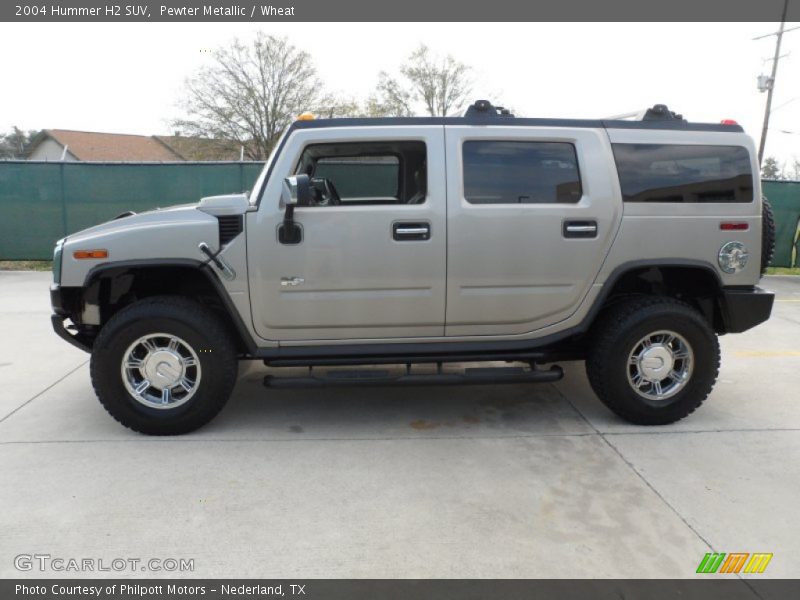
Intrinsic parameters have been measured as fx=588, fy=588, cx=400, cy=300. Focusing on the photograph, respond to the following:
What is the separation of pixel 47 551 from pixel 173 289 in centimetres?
189

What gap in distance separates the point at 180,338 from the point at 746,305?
150 inches

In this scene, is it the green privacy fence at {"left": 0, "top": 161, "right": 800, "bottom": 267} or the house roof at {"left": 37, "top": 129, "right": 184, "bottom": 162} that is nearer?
the green privacy fence at {"left": 0, "top": 161, "right": 800, "bottom": 267}

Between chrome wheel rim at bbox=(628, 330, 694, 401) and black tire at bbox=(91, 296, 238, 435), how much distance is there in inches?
108

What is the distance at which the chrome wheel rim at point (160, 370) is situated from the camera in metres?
3.84

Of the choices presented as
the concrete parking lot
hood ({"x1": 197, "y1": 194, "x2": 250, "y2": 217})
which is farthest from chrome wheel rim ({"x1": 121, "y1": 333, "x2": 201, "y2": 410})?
hood ({"x1": 197, "y1": 194, "x2": 250, "y2": 217})

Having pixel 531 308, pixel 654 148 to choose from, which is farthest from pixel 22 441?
pixel 654 148

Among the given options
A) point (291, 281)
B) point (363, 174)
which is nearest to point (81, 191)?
point (363, 174)

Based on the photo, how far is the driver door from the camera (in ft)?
12.3

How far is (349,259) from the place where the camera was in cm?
379

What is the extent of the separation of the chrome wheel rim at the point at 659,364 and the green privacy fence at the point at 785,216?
957 cm

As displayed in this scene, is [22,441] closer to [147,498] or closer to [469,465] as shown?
[147,498]

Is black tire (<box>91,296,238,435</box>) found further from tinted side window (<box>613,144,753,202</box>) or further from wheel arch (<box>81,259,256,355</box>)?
tinted side window (<box>613,144,753,202</box>)
